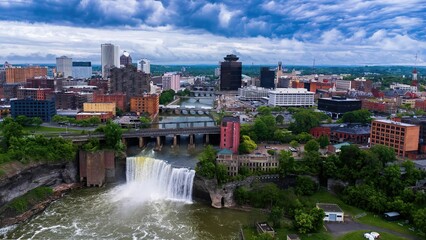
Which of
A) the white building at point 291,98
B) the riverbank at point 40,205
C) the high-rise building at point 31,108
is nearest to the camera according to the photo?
the riverbank at point 40,205

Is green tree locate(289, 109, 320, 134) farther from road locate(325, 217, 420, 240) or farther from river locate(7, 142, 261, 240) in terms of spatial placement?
road locate(325, 217, 420, 240)

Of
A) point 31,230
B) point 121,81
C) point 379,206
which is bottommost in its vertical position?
Answer: point 31,230

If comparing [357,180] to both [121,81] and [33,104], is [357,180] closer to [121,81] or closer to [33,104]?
[33,104]

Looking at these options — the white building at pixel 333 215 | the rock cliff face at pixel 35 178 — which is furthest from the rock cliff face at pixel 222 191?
the rock cliff face at pixel 35 178

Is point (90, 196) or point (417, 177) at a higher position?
point (417, 177)

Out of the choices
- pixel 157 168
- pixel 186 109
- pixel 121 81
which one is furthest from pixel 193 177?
pixel 121 81

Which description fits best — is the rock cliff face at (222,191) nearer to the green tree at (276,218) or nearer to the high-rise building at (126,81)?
the green tree at (276,218)
